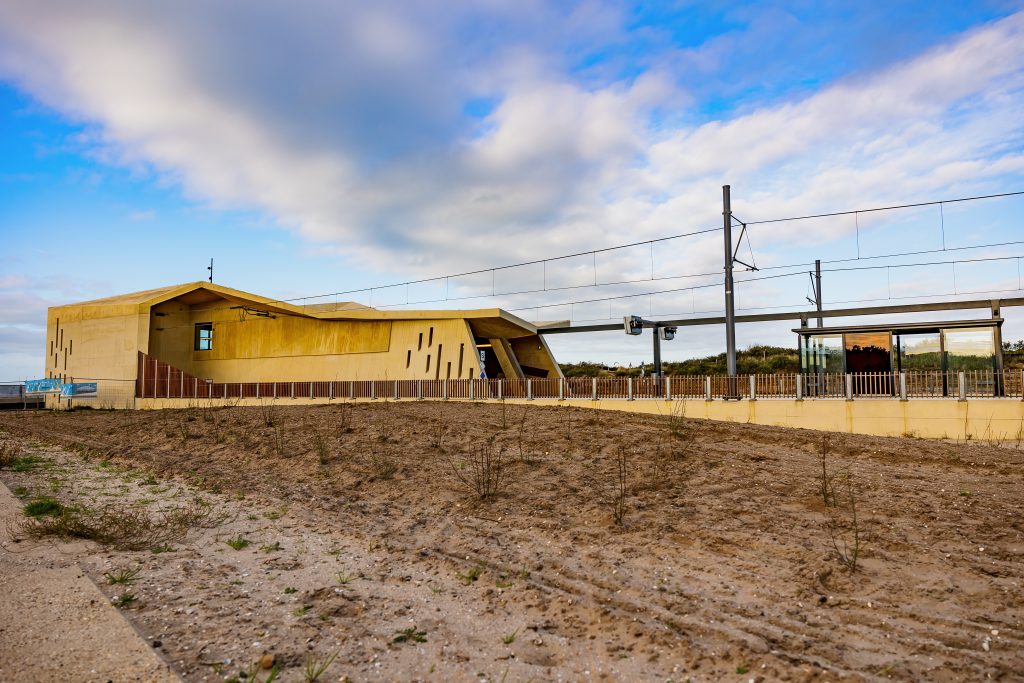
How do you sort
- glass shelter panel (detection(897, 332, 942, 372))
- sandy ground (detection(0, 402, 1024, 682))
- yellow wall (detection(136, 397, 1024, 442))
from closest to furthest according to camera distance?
sandy ground (detection(0, 402, 1024, 682)) → yellow wall (detection(136, 397, 1024, 442)) → glass shelter panel (detection(897, 332, 942, 372))

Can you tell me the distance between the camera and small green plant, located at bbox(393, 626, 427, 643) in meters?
5.02

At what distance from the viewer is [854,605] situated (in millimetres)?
5426

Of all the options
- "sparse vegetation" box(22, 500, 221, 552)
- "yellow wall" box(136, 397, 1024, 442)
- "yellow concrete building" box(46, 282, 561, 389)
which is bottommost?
"sparse vegetation" box(22, 500, 221, 552)

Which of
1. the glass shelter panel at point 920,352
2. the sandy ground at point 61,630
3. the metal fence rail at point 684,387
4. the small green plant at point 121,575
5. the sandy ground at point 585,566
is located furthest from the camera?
the glass shelter panel at point 920,352

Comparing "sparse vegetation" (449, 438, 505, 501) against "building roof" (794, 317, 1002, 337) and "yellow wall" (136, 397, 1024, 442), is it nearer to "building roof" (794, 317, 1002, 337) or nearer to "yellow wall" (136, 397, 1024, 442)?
"yellow wall" (136, 397, 1024, 442)

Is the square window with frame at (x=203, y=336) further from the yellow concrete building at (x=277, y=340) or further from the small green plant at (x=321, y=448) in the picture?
the small green plant at (x=321, y=448)

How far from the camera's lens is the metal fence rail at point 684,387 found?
1795 cm

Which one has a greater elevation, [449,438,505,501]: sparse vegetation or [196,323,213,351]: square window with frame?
[196,323,213,351]: square window with frame

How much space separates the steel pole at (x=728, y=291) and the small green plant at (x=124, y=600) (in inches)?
704

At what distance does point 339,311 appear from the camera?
105 ft

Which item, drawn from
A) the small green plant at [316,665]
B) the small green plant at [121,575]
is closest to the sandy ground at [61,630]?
the small green plant at [121,575]

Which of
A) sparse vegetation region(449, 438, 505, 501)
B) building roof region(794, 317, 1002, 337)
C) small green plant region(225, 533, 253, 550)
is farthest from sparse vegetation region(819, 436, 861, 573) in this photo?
building roof region(794, 317, 1002, 337)

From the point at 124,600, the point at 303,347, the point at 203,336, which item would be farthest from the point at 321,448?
the point at 203,336

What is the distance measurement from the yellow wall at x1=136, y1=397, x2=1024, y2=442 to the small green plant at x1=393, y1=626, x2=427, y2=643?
14468 mm
